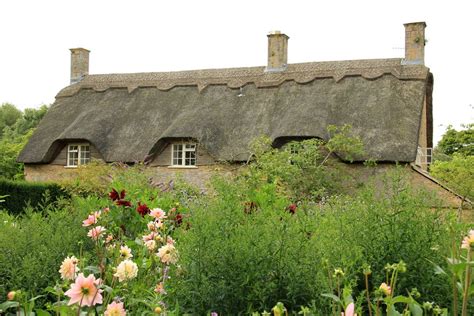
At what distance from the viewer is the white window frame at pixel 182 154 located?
874 inches

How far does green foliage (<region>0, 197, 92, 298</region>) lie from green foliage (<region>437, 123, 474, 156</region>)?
105 ft

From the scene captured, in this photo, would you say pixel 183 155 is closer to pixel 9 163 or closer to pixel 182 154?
pixel 182 154

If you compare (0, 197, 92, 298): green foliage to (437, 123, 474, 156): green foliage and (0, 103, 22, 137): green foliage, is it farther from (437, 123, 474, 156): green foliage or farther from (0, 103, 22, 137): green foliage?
(0, 103, 22, 137): green foliage

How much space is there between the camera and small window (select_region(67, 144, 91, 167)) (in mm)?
24172

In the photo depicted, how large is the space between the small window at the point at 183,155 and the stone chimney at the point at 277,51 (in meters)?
4.42

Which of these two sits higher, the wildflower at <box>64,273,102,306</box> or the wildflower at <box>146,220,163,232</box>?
the wildflower at <box>146,220,163,232</box>

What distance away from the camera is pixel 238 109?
2244 centimetres

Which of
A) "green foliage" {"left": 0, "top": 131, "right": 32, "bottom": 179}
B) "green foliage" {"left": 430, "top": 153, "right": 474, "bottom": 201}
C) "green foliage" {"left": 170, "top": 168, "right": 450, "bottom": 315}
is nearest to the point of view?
"green foliage" {"left": 170, "top": 168, "right": 450, "bottom": 315}

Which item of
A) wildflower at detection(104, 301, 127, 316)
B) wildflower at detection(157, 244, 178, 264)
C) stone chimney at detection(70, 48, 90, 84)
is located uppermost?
stone chimney at detection(70, 48, 90, 84)

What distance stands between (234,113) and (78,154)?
6.51m

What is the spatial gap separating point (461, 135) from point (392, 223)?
35423 millimetres

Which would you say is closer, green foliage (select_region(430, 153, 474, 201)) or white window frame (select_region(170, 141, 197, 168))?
green foliage (select_region(430, 153, 474, 201))

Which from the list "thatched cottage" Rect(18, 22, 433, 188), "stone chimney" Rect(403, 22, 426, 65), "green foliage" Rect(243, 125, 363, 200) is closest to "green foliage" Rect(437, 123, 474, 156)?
"thatched cottage" Rect(18, 22, 433, 188)

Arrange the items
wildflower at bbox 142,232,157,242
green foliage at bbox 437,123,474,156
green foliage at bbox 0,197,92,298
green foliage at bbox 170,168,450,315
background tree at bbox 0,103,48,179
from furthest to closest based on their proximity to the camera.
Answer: green foliage at bbox 437,123,474,156 → background tree at bbox 0,103,48,179 → green foliage at bbox 0,197,92,298 → wildflower at bbox 142,232,157,242 → green foliage at bbox 170,168,450,315
